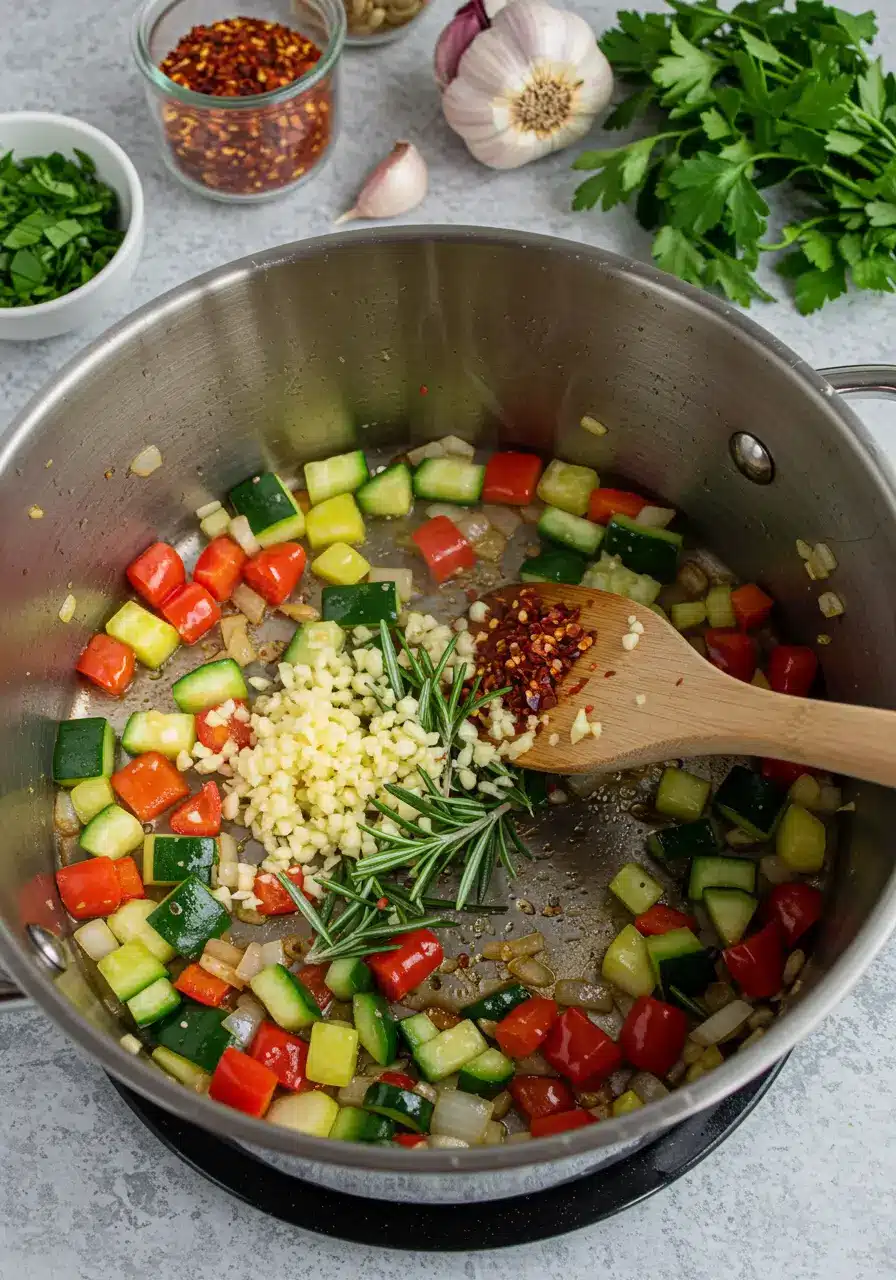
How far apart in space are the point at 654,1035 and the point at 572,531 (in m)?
Answer: 0.78

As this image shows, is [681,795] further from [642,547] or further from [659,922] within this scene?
[642,547]

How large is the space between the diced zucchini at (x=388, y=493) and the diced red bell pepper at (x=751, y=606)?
0.55m

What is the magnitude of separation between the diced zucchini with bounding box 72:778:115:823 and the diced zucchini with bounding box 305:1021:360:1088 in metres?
0.48

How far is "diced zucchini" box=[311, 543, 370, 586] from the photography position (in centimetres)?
194

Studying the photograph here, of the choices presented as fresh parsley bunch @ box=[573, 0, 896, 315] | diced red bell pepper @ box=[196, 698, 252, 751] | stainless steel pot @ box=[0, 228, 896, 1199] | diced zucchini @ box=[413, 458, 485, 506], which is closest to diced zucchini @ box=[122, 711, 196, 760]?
diced red bell pepper @ box=[196, 698, 252, 751]

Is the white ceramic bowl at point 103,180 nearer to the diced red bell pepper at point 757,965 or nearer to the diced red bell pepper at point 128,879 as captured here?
the diced red bell pepper at point 128,879

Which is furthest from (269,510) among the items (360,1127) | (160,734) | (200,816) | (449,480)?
(360,1127)

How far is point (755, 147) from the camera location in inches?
76.2

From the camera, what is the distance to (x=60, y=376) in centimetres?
165

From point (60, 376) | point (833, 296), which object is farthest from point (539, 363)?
point (60, 376)

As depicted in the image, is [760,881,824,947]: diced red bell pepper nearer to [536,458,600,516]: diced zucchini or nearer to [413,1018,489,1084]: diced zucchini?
[413,1018,489,1084]: diced zucchini

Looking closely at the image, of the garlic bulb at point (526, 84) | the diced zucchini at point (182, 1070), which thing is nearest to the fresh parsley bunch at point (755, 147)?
the garlic bulb at point (526, 84)

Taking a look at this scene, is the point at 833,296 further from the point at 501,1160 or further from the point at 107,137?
the point at 501,1160

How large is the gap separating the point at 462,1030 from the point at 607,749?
16.7 inches
